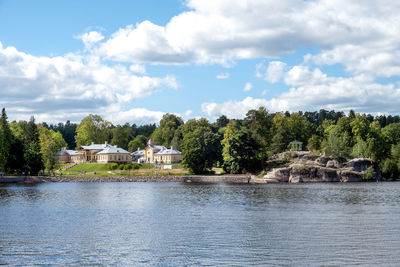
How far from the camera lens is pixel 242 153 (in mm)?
95562

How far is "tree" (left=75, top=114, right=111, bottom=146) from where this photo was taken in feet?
527

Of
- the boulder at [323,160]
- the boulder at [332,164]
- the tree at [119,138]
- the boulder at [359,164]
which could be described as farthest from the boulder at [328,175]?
the tree at [119,138]

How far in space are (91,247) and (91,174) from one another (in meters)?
86.1

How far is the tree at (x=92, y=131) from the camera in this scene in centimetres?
16050

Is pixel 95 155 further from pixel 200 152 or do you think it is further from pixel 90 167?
pixel 200 152

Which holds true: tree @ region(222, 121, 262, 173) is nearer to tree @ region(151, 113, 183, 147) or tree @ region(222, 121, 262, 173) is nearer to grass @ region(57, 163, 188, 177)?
grass @ region(57, 163, 188, 177)

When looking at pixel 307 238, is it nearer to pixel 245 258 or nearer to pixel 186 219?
pixel 245 258

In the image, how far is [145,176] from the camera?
328ft

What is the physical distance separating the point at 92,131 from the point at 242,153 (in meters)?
80.8

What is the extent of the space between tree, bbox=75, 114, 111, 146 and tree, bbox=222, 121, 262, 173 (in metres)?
76.4

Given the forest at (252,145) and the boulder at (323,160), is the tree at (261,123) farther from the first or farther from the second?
the boulder at (323,160)

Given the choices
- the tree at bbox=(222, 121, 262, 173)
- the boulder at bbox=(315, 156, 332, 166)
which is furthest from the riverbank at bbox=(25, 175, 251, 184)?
the boulder at bbox=(315, 156, 332, 166)

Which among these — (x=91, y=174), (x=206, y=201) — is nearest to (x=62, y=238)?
(x=206, y=201)

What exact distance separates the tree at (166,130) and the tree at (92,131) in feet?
60.7
